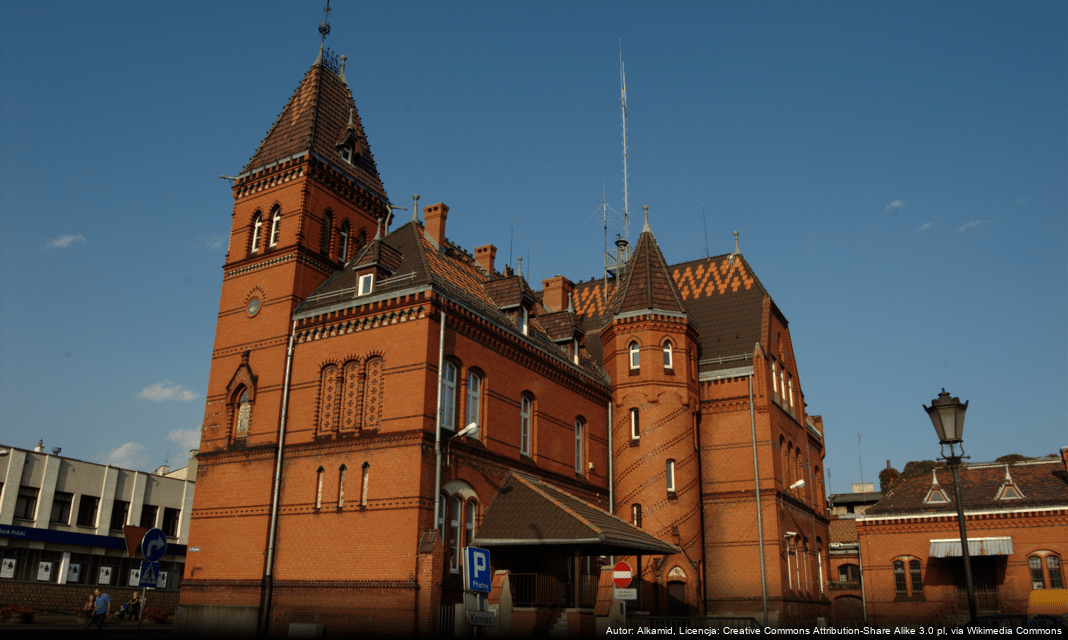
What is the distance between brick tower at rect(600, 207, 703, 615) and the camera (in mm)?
29875

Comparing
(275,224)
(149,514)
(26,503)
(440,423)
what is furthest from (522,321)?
(149,514)

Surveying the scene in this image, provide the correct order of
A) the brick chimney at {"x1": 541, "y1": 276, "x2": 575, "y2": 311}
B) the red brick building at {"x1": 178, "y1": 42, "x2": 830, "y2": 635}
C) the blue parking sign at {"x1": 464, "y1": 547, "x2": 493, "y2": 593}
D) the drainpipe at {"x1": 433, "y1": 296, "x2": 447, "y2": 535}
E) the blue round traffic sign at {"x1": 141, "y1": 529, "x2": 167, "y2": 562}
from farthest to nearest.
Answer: the brick chimney at {"x1": 541, "y1": 276, "x2": 575, "y2": 311}
the red brick building at {"x1": 178, "y1": 42, "x2": 830, "y2": 635}
the drainpipe at {"x1": 433, "y1": 296, "x2": 447, "y2": 535}
the blue parking sign at {"x1": 464, "y1": 547, "x2": 493, "y2": 593}
the blue round traffic sign at {"x1": 141, "y1": 529, "x2": 167, "y2": 562}

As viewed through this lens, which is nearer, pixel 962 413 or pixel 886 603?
pixel 962 413

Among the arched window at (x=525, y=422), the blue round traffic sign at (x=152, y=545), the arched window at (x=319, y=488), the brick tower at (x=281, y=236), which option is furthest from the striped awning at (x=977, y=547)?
the blue round traffic sign at (x=152, y=545)

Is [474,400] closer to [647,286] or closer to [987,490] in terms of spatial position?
[647,286]

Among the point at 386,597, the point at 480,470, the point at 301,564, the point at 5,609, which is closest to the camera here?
the point at 386,597

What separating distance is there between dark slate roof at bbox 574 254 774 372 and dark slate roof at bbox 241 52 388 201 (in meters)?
12.6

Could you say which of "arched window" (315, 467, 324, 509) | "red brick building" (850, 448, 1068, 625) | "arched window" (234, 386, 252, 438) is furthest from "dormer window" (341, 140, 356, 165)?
"red brick building" (850, 448, 1068, 625)

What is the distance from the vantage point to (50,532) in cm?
3581

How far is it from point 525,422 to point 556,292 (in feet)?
37.7

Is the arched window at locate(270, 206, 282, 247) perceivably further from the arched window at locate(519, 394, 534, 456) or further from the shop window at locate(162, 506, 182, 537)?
the shop window at locate(162, 506, 182, 537)

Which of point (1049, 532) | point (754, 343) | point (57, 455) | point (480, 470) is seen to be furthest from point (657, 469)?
point (57, 455)

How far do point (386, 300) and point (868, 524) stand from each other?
2573 centimetres

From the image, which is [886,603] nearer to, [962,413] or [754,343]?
[754,343]
